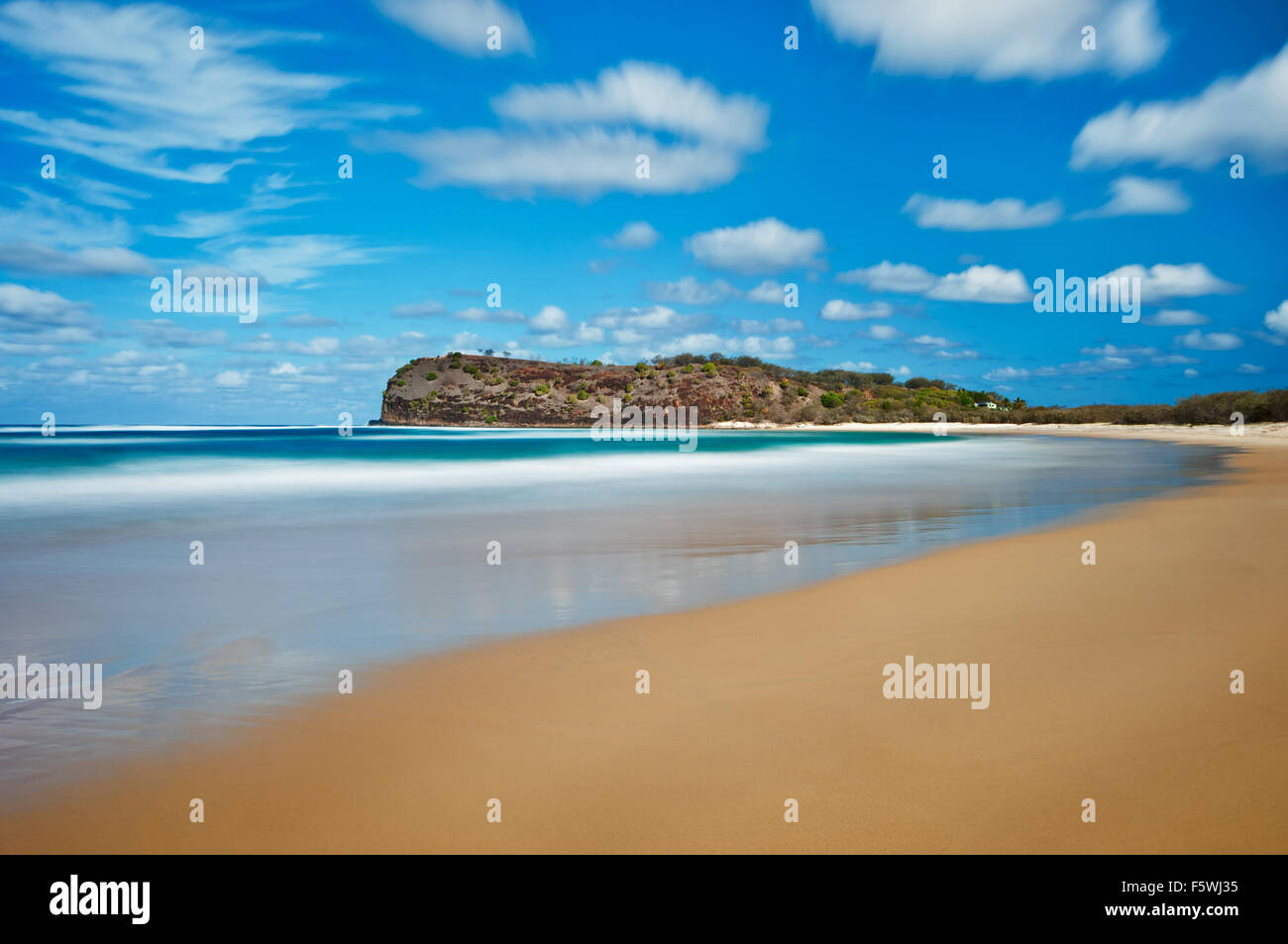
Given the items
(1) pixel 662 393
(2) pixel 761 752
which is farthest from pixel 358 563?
(1) pixel 662 393

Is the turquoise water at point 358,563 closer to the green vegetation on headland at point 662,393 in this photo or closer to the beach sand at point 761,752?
the beach sand at point 761,752

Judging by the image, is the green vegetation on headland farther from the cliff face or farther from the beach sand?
the beach sand

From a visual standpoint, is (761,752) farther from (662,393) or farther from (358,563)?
(662,393)

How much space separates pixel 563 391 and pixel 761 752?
135248 mm

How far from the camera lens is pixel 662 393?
131 m

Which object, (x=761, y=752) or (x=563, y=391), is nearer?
→ (x=761, y=752)

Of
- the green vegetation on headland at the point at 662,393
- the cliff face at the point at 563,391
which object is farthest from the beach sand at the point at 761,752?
the cliff face at the point at 563,391

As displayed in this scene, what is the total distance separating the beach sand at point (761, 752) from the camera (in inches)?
108

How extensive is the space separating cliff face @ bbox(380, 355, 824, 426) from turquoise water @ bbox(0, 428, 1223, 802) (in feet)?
342

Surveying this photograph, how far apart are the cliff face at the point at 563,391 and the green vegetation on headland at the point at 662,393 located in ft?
0.59

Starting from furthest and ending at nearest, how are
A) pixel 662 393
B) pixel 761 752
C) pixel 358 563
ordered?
A: pixel 662 393
pixel 358 563
pixel 761 752
